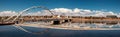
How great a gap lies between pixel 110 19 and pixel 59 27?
77.6 meters

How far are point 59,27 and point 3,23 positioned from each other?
248 ft

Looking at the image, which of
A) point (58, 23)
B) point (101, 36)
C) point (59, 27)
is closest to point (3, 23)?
point (101, 36)

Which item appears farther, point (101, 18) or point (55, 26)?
point (101, 18)

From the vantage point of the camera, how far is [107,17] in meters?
182

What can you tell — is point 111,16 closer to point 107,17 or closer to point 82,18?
point 107,17

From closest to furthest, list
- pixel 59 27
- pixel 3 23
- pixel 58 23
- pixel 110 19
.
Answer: pixel 3 23
pixel 59 27
pixel 58 23
pixel 110 19

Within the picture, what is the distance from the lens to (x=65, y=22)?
123 m

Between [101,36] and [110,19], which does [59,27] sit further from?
[110,19]

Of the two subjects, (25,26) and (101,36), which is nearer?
(101,36)

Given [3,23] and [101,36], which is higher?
[3,23]

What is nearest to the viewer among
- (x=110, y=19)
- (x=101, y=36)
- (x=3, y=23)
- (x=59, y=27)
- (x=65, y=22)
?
(x=3, y=23)

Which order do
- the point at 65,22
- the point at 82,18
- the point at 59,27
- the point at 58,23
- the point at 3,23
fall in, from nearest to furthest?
the point at 3,23
the point at 59,27
the point at 58,23
the point at 65,22
the point at 82,18

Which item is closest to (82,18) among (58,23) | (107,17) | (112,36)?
(107,17)

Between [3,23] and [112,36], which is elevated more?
[3,23]
